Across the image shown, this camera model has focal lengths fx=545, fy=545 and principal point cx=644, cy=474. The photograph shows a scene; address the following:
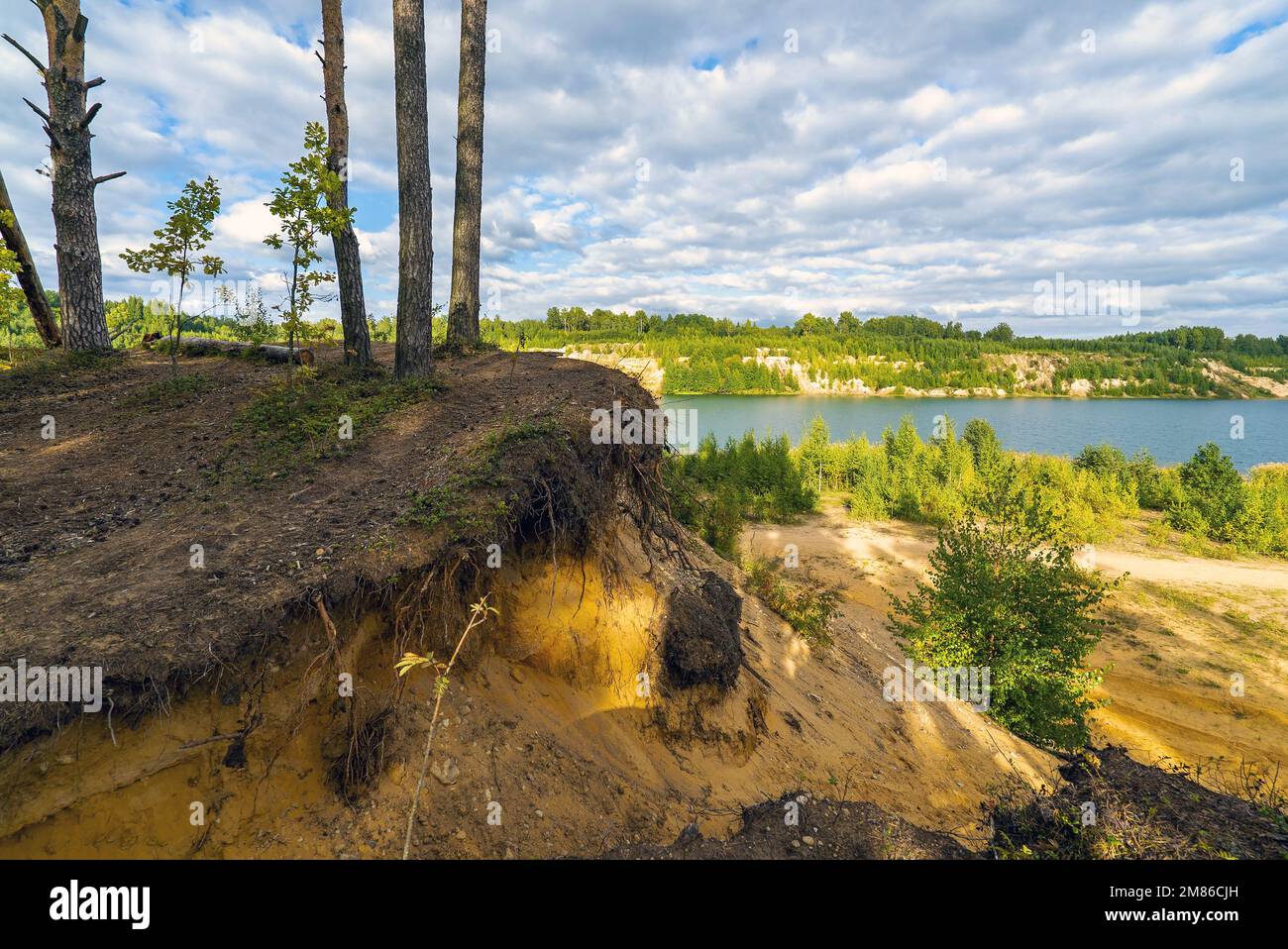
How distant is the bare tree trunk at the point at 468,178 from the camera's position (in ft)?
33.8

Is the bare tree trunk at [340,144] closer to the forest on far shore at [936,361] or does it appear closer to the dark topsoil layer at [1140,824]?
the dark topsoil layer at [1140,824]

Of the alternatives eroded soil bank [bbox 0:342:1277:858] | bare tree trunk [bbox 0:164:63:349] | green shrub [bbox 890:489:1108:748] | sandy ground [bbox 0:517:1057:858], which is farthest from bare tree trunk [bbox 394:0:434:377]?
green shrub [bbox 890:489:1108:748]

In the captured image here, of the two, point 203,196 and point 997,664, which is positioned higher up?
point 203,196

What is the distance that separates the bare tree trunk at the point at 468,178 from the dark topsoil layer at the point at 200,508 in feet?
9.74

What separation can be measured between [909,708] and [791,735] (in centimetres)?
380

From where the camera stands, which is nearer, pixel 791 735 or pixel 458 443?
pixel 458 443

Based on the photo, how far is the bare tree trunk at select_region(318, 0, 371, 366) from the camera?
8289mm

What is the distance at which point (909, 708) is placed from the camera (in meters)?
9.84

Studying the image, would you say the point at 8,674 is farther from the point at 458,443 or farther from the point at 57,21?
the point at 57,21

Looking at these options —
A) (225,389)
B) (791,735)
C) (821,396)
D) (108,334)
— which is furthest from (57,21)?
(821,396)

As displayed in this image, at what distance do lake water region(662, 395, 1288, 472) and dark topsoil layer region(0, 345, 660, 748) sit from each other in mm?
35187

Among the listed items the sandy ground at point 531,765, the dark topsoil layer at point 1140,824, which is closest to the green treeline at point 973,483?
the sandy ground at point 531,765

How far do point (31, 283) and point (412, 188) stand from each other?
29.6ft

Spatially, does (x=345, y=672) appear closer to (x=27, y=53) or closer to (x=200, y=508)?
(x=200, y=508)
